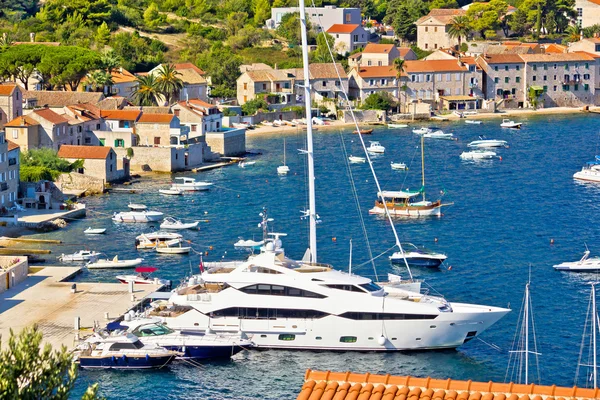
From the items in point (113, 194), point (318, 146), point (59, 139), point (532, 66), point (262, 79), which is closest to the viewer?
point (113, 194)

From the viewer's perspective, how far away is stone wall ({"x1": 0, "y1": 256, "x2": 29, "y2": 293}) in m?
56.9

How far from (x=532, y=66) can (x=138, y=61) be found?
160ft

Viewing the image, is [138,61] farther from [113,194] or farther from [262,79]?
[113,194]

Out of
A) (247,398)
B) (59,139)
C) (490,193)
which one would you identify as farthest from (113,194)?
(247,398)

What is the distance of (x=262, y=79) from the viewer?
13538 cm

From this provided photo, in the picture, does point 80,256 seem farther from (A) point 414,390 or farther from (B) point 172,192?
(A) point 414,390

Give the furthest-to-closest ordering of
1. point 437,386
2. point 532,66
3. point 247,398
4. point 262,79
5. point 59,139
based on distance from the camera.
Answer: point 532,66 → point 262,79 → point 59,139 → point 247,398 → point 437,386

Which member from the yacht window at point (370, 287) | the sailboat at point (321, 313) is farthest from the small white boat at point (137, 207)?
the yacht window at point (370, 287)

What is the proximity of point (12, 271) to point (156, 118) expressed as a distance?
4822 cm

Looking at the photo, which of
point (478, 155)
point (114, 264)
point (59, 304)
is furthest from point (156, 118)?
point (59, 304)

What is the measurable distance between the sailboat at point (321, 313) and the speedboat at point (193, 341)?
1.99 feet

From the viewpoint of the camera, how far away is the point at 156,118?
344ft

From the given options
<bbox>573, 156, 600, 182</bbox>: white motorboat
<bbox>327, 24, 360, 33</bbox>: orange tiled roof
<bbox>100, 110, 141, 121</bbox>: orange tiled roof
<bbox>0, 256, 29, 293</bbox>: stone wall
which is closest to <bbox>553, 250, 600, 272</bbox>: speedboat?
<bbox>0, 256, 29, 293</bbox>: stone wall

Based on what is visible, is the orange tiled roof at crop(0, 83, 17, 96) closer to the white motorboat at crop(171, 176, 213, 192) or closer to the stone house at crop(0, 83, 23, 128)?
the stone house at crop(0, 83, 23, 128)
